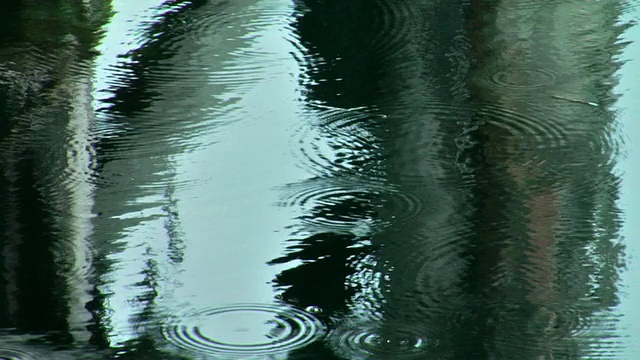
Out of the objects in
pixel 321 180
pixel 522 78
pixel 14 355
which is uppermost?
pixel 522 78

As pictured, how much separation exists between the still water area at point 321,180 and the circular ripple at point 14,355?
0.01 m

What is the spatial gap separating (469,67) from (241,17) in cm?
154

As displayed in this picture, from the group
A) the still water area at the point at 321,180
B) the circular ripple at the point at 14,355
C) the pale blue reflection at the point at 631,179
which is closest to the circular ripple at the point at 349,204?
the still water area at the point at 321,180

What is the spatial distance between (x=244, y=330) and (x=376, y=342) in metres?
0.39

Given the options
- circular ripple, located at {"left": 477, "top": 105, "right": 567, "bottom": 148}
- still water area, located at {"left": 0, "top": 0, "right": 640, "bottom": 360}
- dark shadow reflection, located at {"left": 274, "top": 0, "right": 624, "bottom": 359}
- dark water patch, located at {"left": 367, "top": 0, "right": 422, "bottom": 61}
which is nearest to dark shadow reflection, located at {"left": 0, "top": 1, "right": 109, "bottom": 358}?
still water area, located at {"left": 0, "top": 0, "right": 640, "bottom": 360}

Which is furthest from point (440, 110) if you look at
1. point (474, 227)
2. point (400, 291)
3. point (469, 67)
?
point (400, 291)

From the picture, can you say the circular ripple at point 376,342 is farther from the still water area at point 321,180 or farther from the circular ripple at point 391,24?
the circular ripple at point 391,24

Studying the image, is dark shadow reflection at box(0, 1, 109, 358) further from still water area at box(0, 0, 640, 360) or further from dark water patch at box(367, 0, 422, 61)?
dark water patch at box(367, 0, 422, 61)

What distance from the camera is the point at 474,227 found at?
153 inches

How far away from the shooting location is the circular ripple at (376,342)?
3092mm

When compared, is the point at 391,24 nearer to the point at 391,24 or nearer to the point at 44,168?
the point at 391,24

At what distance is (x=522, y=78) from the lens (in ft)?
17.7

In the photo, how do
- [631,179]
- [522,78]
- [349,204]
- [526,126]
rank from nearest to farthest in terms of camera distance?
[349,204] → [631,179] → [526,126] → [522,78]

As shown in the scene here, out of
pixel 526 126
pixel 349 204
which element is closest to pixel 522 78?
pixel 526 126
